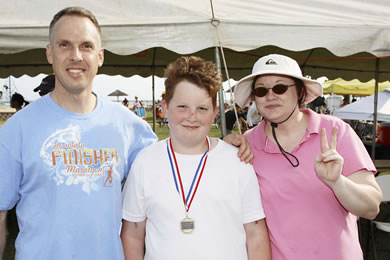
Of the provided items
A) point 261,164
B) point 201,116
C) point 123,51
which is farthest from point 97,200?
point 123,51

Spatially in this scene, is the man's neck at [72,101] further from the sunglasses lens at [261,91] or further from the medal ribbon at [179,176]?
the sunglasses lens at [261,91]

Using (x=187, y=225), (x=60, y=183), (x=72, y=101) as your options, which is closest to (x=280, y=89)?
(x=187, y=225)

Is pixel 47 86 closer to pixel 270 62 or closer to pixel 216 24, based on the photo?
pixel 216 24

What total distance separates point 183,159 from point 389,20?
2.87 metres

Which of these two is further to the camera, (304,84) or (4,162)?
(304,84)

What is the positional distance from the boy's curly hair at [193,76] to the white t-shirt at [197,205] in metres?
0.32

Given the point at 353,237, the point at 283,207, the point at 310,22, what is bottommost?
the point at 353,237

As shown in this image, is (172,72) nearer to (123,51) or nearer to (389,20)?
(123,51)

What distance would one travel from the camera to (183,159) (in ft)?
5.52

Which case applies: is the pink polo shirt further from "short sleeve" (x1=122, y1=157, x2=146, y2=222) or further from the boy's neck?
"short sleeve" (x1=122, y1=157, x2=146, y2=222)

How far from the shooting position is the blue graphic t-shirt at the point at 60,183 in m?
1.59

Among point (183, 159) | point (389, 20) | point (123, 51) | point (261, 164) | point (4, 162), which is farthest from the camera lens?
point (389, 20)

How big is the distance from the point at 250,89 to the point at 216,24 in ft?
3.64

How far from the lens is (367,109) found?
7.42 m
